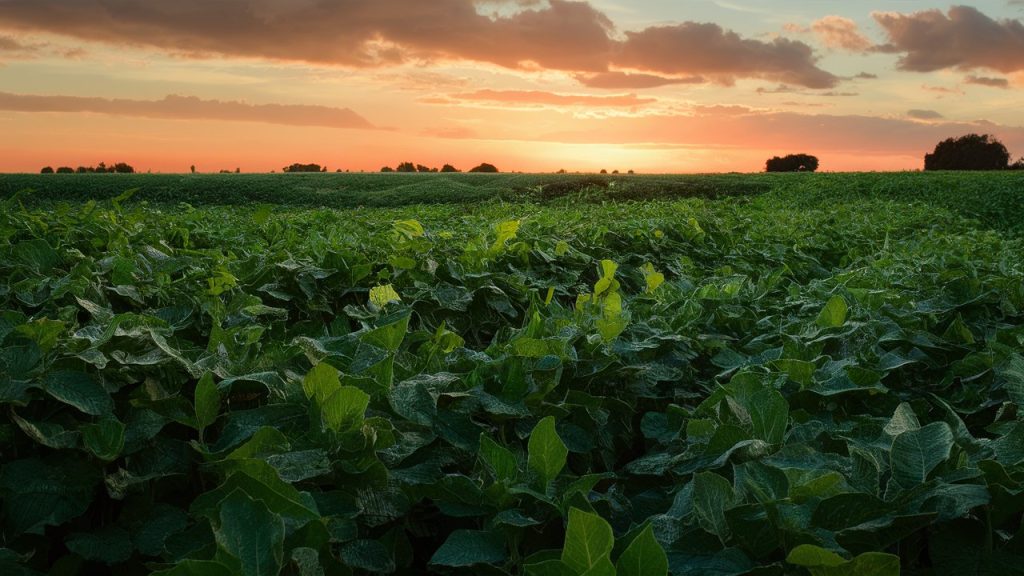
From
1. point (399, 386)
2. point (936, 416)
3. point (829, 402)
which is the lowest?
point (936, 416)

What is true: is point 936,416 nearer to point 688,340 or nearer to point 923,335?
point 923,335

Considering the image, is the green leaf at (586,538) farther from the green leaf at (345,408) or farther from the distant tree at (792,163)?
the distant tree at (792,163)

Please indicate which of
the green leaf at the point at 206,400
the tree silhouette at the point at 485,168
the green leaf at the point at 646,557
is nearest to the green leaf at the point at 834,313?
the green leaf at the point at 646,557

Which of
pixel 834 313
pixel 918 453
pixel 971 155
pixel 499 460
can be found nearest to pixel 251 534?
pixel 499 460

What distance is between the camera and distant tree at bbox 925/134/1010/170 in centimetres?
5172

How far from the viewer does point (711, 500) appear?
1.32 meters

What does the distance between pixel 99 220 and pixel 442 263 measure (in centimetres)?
260

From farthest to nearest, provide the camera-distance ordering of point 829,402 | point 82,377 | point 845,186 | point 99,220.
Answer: point 845,186 < point 99,220 < point 829,402 < point 82,377

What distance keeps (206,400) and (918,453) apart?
1.37m

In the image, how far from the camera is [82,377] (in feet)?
5.41

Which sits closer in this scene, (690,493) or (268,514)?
(268,514)

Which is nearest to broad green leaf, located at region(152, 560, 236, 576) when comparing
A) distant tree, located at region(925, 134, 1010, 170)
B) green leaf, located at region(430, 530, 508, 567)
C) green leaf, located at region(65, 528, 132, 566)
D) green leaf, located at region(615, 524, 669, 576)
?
green leaf, located at region(430, 530, 508, 567)

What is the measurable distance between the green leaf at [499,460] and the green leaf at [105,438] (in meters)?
0.72

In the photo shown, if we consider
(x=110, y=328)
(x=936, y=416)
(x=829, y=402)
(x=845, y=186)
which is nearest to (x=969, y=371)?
(x=936, y=416)
